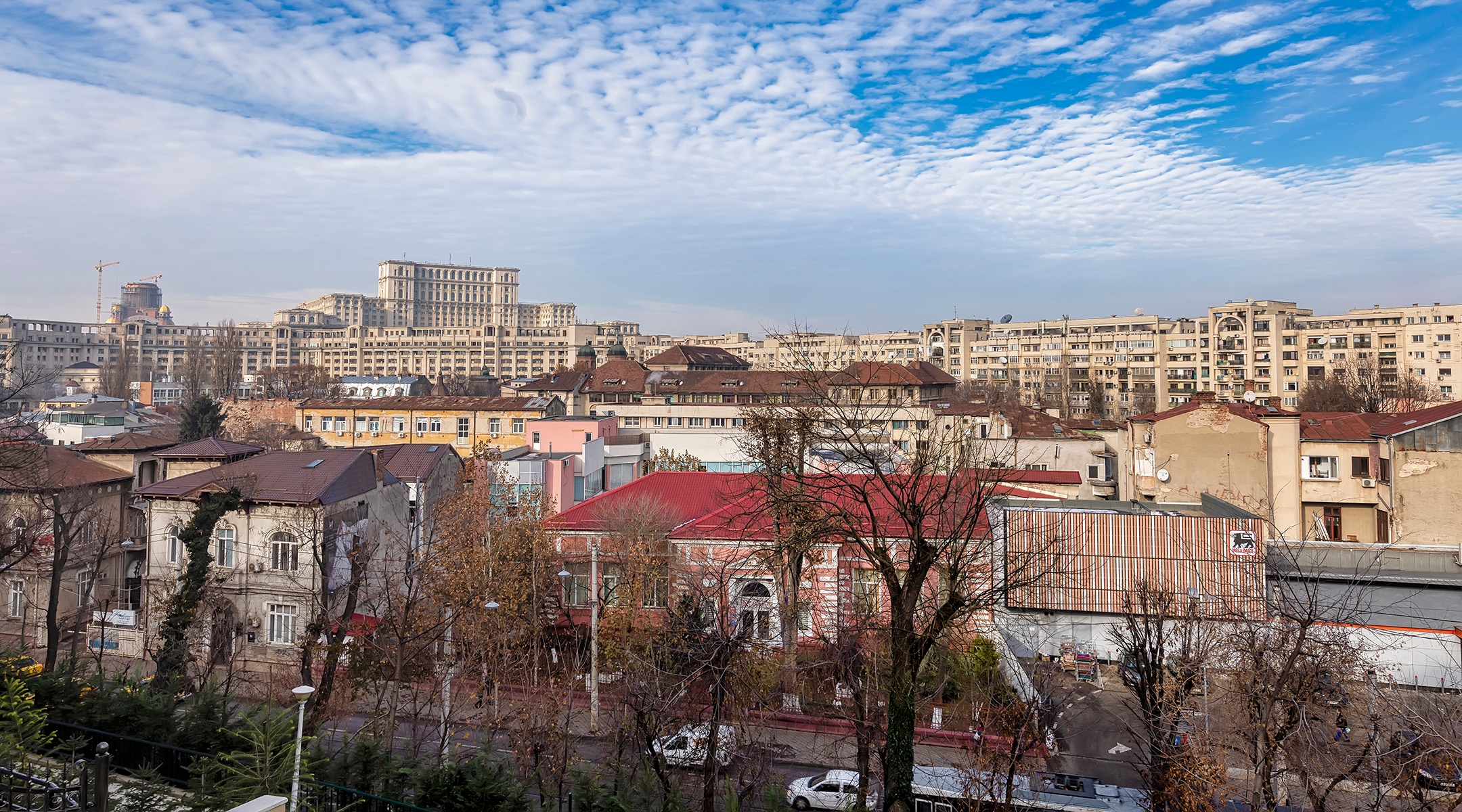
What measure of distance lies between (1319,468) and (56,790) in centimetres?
3286

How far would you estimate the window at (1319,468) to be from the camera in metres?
28.5

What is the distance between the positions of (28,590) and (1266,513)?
37023mm

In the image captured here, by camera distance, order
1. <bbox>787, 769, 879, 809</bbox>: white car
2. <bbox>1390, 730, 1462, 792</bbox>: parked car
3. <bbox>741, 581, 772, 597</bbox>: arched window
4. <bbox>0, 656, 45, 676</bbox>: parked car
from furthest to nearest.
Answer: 1. <bbox>741, 581, 772, 597</bbox>: arched window
2. <bbox>787, 769, 879, 809</bbox>: white car
3. <bbox>0, 656, 45, 676</bbox>: parked car
4. <bbox>1390, 730, 1462, 792</bbox>: parked car

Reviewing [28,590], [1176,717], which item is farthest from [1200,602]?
[28,590]

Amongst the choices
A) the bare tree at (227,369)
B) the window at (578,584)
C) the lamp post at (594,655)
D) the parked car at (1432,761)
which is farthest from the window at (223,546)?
the bare tree at (227,369)

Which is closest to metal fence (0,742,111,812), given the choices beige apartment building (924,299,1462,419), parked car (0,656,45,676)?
parked car (0,656,45,676)

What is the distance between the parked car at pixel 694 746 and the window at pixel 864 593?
3.13m

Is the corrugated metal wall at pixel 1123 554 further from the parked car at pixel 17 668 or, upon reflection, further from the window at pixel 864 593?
the parked car at pixel 17 668

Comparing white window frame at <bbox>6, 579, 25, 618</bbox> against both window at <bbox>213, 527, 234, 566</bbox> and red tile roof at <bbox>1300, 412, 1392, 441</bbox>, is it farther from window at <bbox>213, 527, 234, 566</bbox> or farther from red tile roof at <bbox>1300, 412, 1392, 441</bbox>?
red tile roof at <bbox>1300, 412, 1392, 441</bbox>

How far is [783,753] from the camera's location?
1642 cm

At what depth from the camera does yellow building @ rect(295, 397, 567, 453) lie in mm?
51469

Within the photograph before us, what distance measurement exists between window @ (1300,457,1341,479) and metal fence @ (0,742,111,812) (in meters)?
31.9

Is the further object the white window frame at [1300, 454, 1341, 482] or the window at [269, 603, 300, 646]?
the white window frame at [1300, 454, 1341, 482]

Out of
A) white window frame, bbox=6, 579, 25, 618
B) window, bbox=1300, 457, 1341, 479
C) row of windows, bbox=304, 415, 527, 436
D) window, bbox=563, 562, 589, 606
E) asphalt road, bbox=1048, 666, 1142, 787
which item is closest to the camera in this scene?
asphalt road, bbox=1048, 666, 1142, 787
